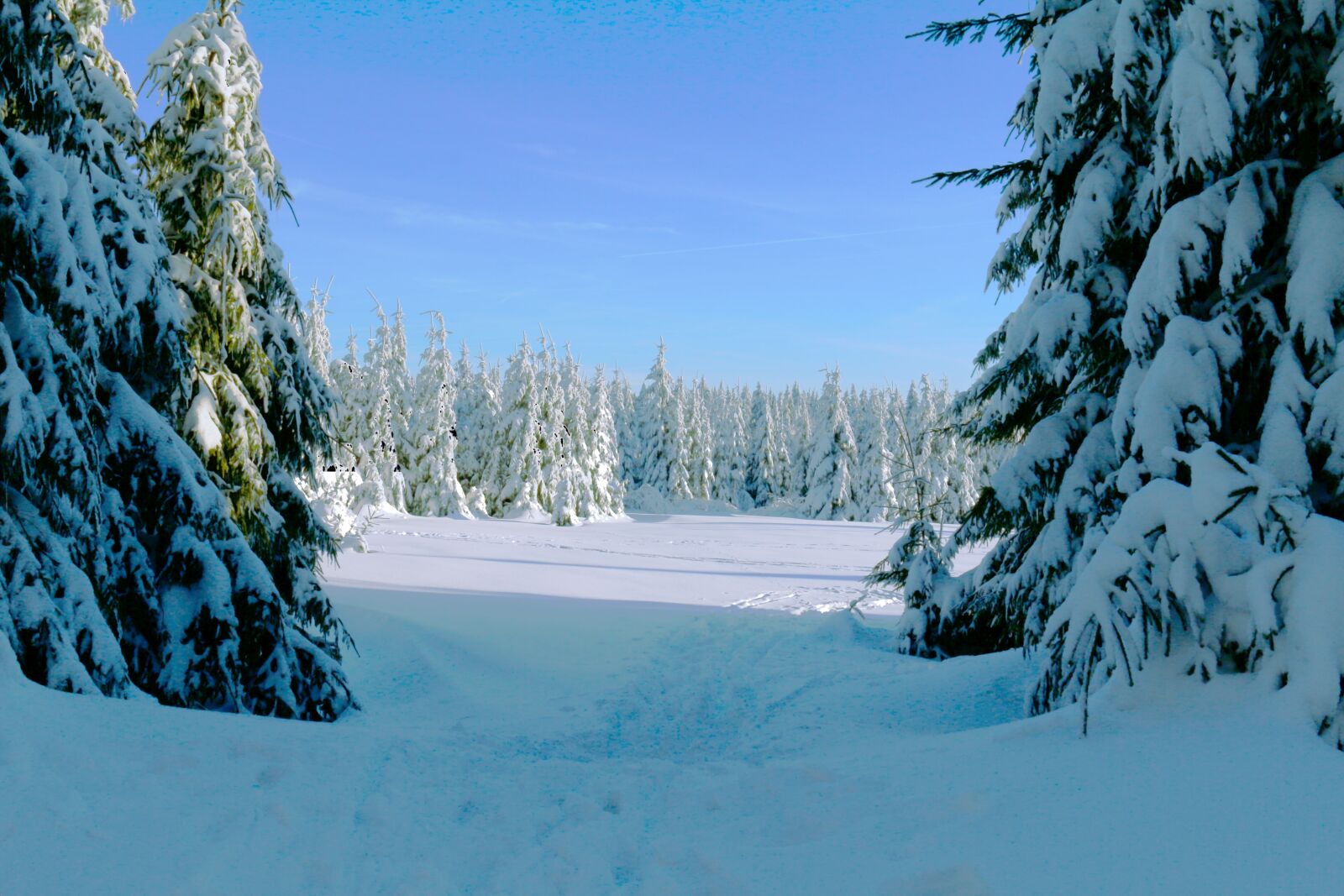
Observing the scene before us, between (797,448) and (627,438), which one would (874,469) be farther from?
(627,438)

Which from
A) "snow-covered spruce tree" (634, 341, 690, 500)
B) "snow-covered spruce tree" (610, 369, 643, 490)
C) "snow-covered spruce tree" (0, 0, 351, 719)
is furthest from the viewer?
"snow-covered spruce tree" (610, 369, 643, 490)

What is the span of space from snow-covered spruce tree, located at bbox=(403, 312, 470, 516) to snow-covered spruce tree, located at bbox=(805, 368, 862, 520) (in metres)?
28.6

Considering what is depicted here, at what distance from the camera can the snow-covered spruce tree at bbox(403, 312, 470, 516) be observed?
4638 centimetres

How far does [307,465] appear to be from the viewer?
8.98 metres

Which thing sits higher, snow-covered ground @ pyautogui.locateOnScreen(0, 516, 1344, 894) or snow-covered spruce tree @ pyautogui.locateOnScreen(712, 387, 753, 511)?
snow-covered spruce tree @ pyautogui.locateOnScreen(712, 387, 753, 511)

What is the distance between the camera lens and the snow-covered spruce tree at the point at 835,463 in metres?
61.2

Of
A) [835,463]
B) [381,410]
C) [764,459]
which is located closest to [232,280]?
[381,410]

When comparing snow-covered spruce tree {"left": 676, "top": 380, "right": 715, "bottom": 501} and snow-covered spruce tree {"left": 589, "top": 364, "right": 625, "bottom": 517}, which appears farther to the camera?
snow-covered spruce tree {"left": 676, "top": 380, "right": 715, "bottom": 501}

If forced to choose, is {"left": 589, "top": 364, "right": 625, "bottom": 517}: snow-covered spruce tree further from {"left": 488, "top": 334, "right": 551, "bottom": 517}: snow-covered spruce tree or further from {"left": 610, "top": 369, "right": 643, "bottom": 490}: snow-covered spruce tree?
{"left": 610, "top": 369, "right": 643, "bottom": 490}: snow-covered spruce tree

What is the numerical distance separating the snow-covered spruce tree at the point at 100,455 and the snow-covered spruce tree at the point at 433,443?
39.8m

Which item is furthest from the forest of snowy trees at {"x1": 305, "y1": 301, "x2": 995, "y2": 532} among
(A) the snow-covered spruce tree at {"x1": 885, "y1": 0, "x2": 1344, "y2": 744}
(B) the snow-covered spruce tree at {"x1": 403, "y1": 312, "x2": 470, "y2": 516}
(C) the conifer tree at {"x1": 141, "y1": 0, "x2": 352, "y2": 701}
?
(A) the snow-covered spruce tree at {"x1": 885, "y1": 0, "x2": 1344, "y2": 744}

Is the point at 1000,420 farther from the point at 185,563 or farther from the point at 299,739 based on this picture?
the point at 185,563

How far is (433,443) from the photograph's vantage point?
1866 inches

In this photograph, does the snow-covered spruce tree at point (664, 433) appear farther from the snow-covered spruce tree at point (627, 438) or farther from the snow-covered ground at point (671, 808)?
the snow-covered ground at point (671, 808)
